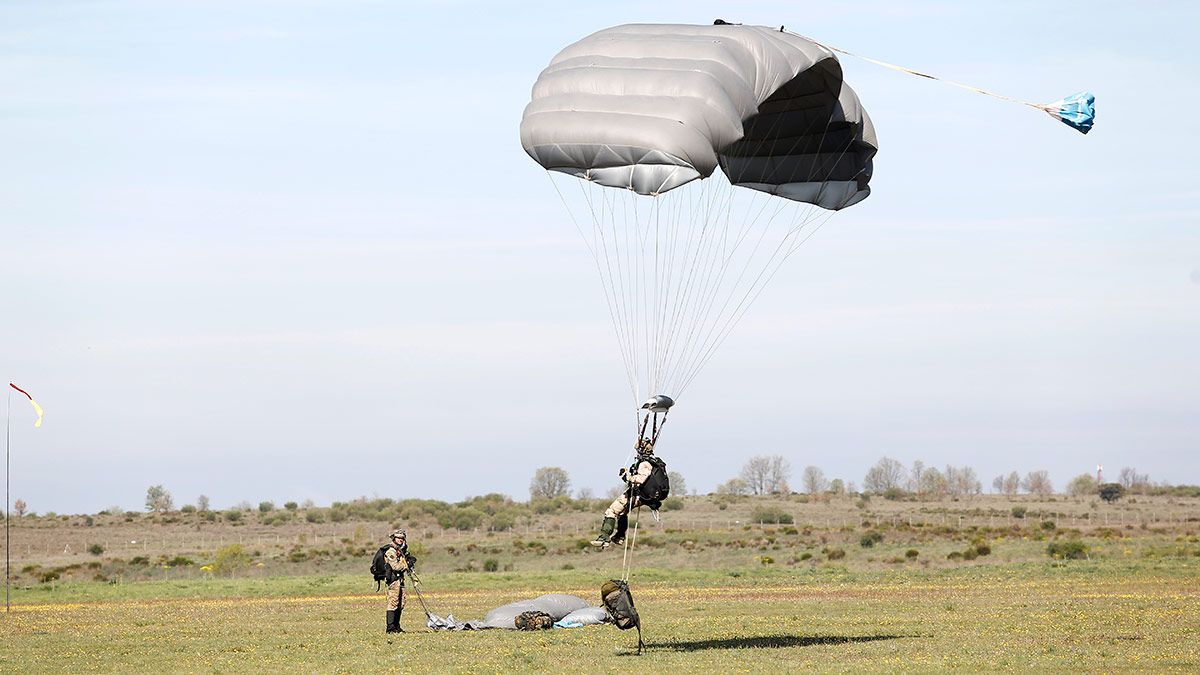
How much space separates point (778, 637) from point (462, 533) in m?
57.3

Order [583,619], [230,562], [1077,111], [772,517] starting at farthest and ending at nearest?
[772,517] → [230,562] → [583,619] → [1077,111]

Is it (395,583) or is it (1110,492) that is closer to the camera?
(395,583)

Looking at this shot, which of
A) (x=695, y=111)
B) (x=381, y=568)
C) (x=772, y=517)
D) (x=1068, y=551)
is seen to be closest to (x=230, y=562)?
(x=1068, y=551)

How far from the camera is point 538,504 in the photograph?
95812mm

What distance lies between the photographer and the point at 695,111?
20.0 metres

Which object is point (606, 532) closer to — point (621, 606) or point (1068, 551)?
point (621, 606)

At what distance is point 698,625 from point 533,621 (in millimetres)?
3199

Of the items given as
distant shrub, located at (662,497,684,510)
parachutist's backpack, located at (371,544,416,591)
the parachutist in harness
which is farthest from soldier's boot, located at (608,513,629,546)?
distant shrub, located at (662,497,684,510)

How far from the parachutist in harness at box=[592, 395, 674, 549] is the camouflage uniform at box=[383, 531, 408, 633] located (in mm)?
Answer: 6885

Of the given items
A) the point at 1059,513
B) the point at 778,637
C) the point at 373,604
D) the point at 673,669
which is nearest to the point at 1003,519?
the point at 1059,513

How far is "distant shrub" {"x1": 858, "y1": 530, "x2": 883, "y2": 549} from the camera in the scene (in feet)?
189

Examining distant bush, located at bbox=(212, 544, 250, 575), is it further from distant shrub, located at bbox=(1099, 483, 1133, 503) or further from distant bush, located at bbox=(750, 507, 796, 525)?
distant shrub, located at bbox=(1099, 483, 1133, 503)

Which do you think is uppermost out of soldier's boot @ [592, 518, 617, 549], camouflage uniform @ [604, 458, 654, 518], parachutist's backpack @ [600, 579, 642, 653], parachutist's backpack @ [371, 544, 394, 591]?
camouflage uniform @ [604, 458, 654, 518]

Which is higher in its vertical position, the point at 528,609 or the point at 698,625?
the point at 528,609
